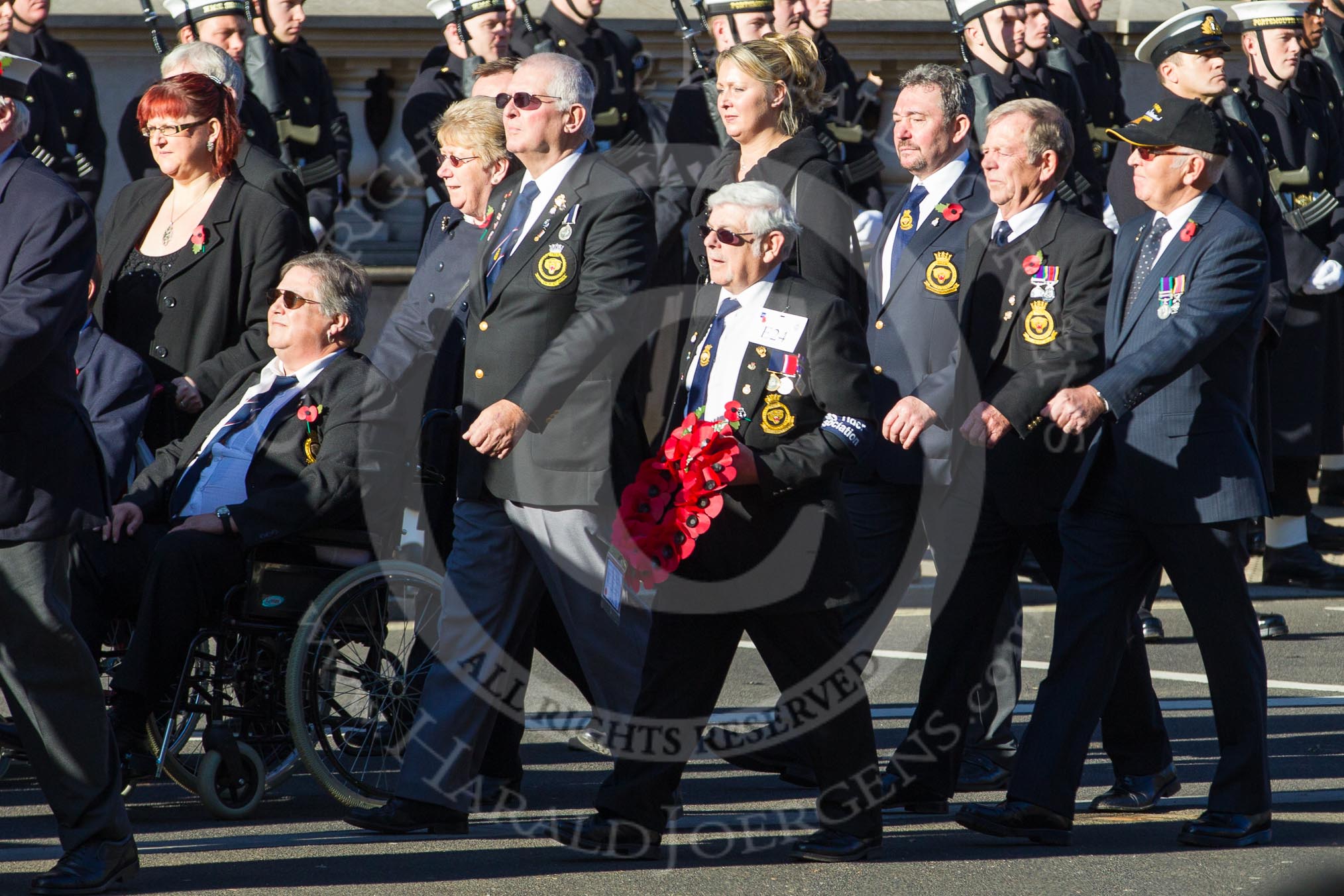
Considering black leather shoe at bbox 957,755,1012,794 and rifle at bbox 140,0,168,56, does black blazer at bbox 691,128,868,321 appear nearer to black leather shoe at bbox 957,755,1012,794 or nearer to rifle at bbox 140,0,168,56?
black leather shoe at bbox 957,755,1012,794

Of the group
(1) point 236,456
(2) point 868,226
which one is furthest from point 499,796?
(2) point 868,226

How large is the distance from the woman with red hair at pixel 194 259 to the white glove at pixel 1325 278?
17.6ft

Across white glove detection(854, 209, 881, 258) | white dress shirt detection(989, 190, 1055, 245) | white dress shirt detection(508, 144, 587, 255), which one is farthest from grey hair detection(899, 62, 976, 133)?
white glove detection(854, 209, 881, 258)

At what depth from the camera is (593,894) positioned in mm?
4859

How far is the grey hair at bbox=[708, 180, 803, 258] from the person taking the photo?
516 centimetres

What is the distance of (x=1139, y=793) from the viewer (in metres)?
5.78

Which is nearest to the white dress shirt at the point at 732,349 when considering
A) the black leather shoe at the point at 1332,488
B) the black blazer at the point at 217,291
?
the black blazer at the point at 217,291

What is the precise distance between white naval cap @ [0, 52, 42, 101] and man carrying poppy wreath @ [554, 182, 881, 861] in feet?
5.65

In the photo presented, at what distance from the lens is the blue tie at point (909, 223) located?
20.3ft

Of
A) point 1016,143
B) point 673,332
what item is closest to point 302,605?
point 673,332

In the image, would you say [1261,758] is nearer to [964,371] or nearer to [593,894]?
[964,371]

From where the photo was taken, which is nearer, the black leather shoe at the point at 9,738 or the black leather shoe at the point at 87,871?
the black leather shoe at the point at 87,871

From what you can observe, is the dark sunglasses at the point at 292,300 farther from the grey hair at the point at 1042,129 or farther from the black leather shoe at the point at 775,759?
the grey hair at the point at 1042,129

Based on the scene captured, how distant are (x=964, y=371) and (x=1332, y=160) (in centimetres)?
522
